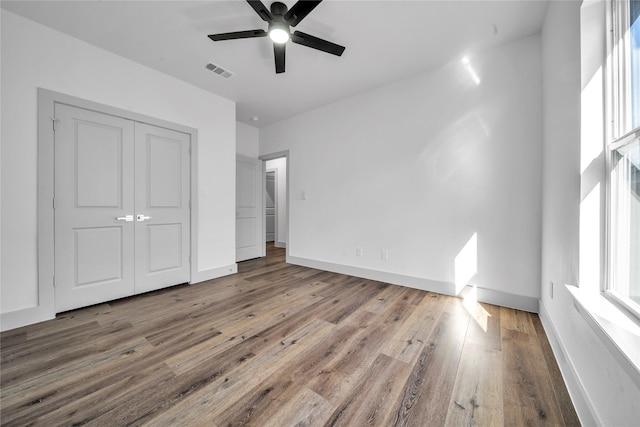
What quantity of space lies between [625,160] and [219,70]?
3.60m

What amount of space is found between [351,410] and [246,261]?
3772 mm

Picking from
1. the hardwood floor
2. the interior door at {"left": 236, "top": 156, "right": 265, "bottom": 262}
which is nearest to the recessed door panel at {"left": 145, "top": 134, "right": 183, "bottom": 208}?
the hardwood floor

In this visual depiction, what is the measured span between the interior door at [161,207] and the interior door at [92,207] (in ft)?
0.31

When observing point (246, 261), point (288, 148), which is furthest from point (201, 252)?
point (288, 148)

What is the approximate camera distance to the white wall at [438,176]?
2365mm

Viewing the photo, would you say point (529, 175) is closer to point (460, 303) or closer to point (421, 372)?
point (460, 303)

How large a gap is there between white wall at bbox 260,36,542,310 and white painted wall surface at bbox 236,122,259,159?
1.36 m

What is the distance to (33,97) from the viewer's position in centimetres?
214

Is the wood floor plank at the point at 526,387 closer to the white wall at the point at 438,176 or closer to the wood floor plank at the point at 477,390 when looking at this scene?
the wood floor plank at the point at 477,390

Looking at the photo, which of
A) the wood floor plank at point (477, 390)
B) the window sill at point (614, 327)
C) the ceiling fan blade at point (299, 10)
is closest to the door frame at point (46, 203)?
the ceiling fan blade at point (299, 10)

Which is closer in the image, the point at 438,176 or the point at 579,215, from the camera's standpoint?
the point at 579,215

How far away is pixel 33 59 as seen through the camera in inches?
84.4

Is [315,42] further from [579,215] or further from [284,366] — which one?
[284,366]

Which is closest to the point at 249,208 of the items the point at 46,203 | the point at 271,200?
the point at 271,200
